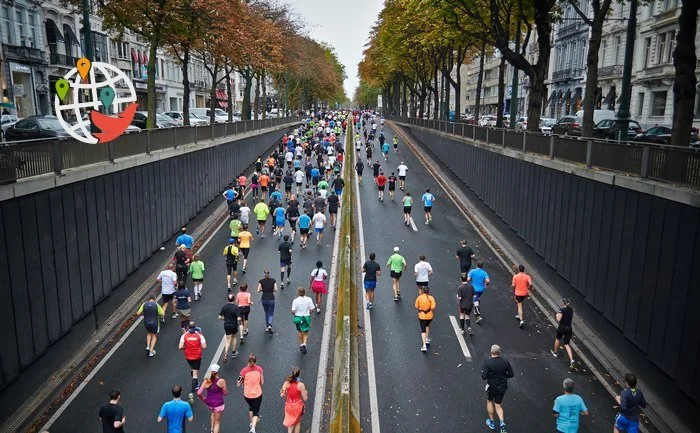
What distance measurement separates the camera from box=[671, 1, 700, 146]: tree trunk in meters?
14.9

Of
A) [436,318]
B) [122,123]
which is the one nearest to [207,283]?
[122,123]

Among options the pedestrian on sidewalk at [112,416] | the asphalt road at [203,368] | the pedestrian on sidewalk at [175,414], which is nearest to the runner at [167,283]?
the asphalt road at [203,368]

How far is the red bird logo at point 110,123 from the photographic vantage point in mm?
15297

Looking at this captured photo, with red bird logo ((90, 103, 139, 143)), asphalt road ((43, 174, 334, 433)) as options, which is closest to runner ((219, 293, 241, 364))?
asphalt road ((43, 174, 334, 433))

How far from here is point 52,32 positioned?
45844mm

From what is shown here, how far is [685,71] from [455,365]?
404 inches

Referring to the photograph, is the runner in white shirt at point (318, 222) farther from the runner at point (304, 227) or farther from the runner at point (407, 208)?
the runner at point (407, 208)

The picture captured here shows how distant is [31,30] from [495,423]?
152 ft

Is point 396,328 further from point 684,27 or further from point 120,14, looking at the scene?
point 120,14

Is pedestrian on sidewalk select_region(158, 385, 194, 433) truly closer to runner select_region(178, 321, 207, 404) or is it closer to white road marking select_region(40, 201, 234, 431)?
runner select_region(178, 321, 207, 404)

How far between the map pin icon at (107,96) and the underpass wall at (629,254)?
14290 millimetres

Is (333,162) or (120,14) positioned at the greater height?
(120,14)

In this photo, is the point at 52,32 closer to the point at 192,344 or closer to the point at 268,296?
the point at 268,296

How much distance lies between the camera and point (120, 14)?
25328 mm
